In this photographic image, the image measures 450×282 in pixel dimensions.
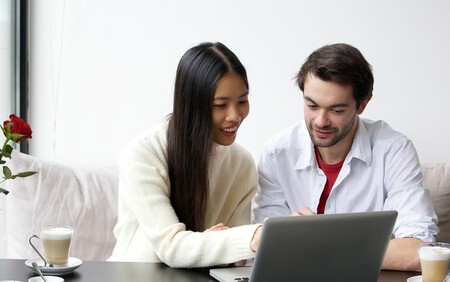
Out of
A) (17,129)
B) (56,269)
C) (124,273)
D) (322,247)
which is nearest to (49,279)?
(56,269)

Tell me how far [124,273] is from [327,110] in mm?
967

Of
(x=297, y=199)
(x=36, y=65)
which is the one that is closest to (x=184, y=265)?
(x=297, y=199)

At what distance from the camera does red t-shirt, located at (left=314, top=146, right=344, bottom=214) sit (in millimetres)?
2762

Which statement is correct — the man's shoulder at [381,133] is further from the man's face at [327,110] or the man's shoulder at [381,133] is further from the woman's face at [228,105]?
the woman's face at [228,105]

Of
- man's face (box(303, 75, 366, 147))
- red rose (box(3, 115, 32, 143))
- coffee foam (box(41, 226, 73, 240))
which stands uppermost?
red rose (box(3, 115, 32, 143))

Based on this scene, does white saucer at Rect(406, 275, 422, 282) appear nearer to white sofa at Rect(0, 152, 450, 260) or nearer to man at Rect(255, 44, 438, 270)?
man at Rect(255, 44, 438, 270)

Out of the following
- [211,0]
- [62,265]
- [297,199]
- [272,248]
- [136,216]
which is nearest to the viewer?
[272,248]

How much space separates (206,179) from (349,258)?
72 cm

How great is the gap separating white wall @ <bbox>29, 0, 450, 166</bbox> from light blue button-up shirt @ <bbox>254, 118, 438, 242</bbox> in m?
0.49

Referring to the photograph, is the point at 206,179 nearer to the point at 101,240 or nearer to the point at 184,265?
the point at 184,265

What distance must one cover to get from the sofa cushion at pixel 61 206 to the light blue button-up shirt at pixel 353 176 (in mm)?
570

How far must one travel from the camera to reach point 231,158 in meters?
2.62

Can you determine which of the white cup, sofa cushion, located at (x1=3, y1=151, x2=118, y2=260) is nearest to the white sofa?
sofa cushion, located at (x1=3, y1=151, x2=118, y2=260)

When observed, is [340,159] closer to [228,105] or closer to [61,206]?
[228,105]
